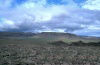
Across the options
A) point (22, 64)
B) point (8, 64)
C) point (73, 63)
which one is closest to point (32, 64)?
point (22, 64)

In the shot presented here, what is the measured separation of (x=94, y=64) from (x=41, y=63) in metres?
7.42

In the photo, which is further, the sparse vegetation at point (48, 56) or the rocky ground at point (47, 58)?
the sparse vegetation at point (48, 56)

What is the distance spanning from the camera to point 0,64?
72.6ft

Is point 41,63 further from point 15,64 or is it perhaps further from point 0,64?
point 0,64

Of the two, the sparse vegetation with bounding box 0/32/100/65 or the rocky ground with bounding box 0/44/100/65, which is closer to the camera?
the rocky ground with bounding box 0/44/100/65

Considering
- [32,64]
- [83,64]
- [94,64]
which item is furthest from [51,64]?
[94,64]

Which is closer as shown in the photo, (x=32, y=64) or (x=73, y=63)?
(x=32, y=64)

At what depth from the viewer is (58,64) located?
23188 mm

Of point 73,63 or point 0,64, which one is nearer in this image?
point 0,64

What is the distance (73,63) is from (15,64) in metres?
8.08

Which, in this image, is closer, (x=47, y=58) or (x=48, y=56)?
(x=47, y=58)

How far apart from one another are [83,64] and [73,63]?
56.3 inches

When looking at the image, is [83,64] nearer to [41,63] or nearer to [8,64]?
[41,63]

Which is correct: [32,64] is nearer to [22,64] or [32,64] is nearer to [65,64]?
[22,64]
